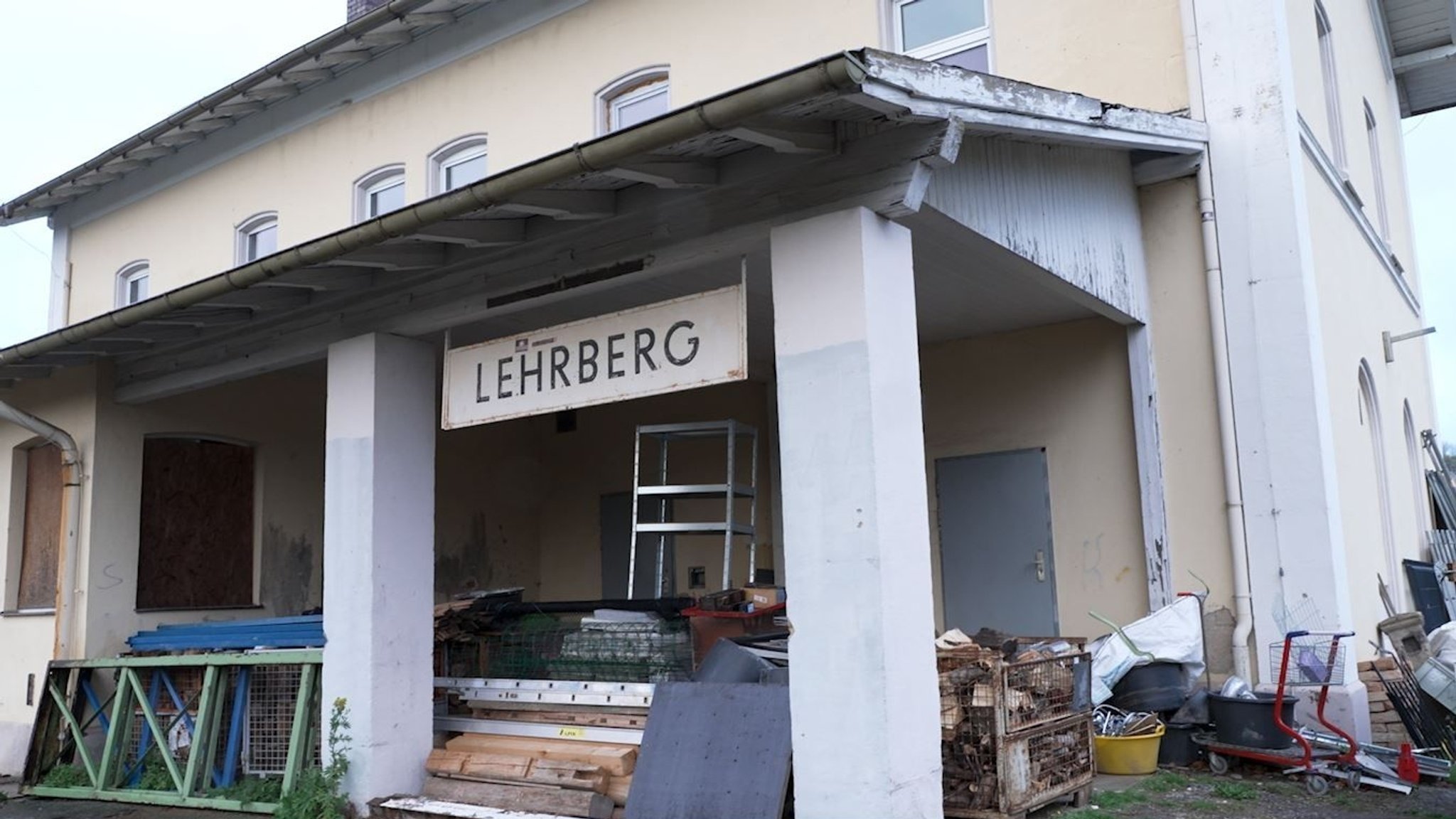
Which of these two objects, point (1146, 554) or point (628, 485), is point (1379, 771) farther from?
point (628, 485)

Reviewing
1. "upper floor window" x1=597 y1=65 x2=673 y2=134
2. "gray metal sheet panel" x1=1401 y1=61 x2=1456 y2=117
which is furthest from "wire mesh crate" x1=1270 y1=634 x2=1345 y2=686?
"gray metal sheet panel" x1=1401 y1=61 x2=1456 y2=117

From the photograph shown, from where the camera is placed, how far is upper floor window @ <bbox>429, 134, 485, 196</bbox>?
12844 mm

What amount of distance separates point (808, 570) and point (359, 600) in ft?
10.5

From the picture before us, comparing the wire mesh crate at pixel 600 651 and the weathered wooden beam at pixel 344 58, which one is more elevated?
the weathered wooden beam at pixel 344 58

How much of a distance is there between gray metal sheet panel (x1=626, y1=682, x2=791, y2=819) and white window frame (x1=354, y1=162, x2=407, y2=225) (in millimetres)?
8852

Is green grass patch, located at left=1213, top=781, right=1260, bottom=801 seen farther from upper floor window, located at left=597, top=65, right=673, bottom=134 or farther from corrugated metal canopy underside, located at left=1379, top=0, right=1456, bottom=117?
corrugated metal canopy underside, located at left=1379, top=0, right=1456, bottom=117

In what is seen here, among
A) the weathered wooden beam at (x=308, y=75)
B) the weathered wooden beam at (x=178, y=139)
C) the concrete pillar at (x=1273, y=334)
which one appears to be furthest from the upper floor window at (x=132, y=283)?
the concrete pillar at (x=1273, y=334)

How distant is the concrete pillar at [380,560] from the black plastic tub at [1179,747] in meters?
4.65

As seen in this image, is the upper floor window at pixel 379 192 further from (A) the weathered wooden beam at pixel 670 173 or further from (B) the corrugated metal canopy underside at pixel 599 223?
(A) the weathered wooden beam at pixel 670 173

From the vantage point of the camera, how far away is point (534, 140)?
12258mm

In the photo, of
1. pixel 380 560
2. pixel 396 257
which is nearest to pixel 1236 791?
pixel 380 560

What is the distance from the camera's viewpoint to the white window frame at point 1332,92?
35.2ft

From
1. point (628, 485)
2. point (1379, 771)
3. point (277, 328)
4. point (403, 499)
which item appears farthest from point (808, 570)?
point (628, 485)

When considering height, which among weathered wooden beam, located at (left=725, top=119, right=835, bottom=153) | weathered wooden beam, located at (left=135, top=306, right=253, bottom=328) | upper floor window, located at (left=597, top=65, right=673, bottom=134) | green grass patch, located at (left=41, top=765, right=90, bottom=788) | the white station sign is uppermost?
upper floor window, located at (left=597, top=65, right=673, bottom=134)
